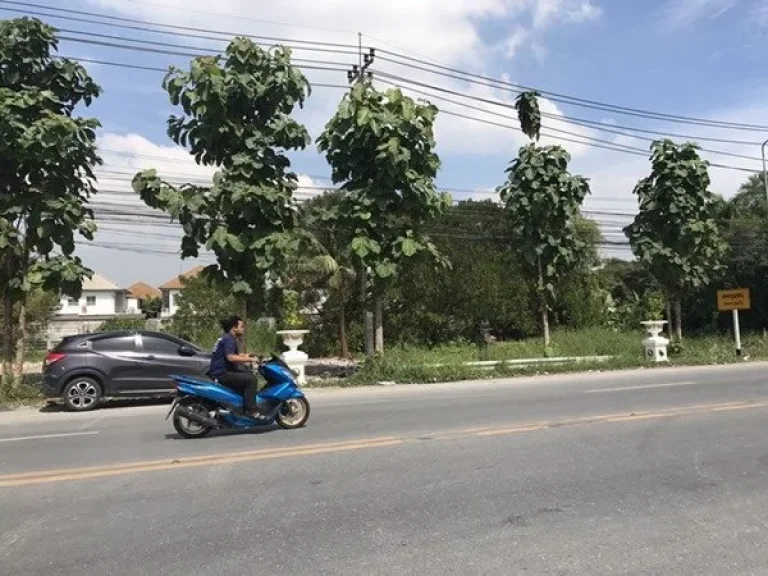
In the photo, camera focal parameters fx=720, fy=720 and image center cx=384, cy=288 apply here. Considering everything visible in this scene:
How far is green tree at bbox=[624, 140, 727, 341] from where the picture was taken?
24.4 metres

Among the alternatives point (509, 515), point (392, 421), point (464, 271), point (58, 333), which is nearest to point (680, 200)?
point (464, 271)

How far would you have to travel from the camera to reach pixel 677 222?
24422 mm

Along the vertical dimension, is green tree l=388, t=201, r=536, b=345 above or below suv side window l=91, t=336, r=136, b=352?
above

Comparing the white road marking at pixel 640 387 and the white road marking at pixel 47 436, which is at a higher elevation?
the white road marking at pixel 640 387

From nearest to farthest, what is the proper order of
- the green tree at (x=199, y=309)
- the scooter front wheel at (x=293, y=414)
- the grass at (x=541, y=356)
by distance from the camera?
1. the scooter front wheel at (x=293, y=414)
2. the grass at (x=541, y=356)
3. the green tree at (x=199, y=309)

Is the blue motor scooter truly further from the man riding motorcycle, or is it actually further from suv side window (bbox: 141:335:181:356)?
suv side window (bbox: 141:335:181:356)

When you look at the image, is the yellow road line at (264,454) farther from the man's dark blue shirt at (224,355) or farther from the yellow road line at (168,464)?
the man's dark blue shirt at (224,355)

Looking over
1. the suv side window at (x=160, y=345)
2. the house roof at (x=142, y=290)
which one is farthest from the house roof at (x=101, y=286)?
the suv side window at (x=160, y=345)

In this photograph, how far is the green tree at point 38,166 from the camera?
1465cm

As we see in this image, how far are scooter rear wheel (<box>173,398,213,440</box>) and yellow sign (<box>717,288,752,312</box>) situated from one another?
19.9 metres

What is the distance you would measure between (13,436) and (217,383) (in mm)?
3398

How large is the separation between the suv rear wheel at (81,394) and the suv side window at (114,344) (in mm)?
658

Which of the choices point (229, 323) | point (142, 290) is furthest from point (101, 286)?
point (229, 323)

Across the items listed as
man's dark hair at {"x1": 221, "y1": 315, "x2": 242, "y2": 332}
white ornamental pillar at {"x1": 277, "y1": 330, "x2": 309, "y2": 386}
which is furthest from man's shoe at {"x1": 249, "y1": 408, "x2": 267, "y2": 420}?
white ornamental pillar at {"x1": 277, "y1": 330, "x2": 309, "y2": 386}
